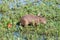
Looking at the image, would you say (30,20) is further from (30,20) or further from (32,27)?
(32,27)

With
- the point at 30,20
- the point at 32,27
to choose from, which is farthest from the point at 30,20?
the point at 32,27

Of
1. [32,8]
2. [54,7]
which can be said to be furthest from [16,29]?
[54,7]

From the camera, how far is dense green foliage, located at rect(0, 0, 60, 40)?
5798 mm

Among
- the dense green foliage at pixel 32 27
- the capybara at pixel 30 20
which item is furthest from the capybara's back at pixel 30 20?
the dense green foliage at pixel 32 27

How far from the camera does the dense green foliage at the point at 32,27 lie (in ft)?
19.0

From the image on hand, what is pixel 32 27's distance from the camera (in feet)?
20.5

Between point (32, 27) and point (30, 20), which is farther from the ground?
point (30, 20)

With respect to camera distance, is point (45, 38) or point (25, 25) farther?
point (25, 25)

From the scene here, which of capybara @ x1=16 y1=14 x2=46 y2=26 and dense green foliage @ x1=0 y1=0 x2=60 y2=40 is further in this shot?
capybara @ x1=16 y1=14 x2=46 y2=26

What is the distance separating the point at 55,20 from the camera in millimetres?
6797

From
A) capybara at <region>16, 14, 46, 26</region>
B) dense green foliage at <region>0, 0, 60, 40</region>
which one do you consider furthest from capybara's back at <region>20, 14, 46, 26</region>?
dense green foliage at <region>0, 0, 60, 40</region>

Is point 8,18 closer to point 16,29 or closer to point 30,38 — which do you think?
point 16,29

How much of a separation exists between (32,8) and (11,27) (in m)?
1.61

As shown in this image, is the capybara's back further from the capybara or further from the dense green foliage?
the dense green foliage
